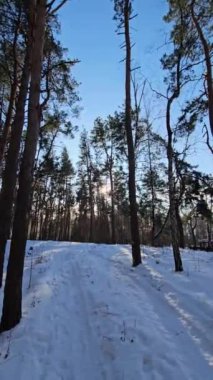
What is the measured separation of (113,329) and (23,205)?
8.71ft

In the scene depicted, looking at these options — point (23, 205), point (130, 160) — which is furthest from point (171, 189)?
point (23, 205)

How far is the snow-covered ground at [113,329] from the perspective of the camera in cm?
433

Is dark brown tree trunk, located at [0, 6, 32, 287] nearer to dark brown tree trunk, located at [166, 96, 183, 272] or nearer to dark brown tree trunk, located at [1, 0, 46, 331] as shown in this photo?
dark brown tree trunk, located at [1, 0, 46, 331]

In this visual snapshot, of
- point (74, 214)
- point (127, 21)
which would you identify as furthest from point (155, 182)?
point (74, 214)

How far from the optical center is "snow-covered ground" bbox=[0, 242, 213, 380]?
433cm

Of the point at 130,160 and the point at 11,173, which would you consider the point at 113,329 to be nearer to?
the point at 11,173

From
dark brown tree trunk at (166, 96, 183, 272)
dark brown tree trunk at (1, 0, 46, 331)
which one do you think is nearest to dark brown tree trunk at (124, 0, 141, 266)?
dark brown tree trunk at (166, 96, 183, 272)

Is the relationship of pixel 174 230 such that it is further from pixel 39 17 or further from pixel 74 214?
pixel 74 214

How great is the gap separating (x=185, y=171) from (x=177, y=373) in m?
17.2

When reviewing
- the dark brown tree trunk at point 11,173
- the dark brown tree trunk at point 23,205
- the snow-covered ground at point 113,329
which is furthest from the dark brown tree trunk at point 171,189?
the dark brown tree trunk at point 23,205

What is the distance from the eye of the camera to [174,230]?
11273 mm

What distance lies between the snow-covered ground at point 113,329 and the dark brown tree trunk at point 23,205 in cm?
34

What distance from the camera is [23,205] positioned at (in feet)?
20.4

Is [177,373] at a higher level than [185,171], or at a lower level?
lower
